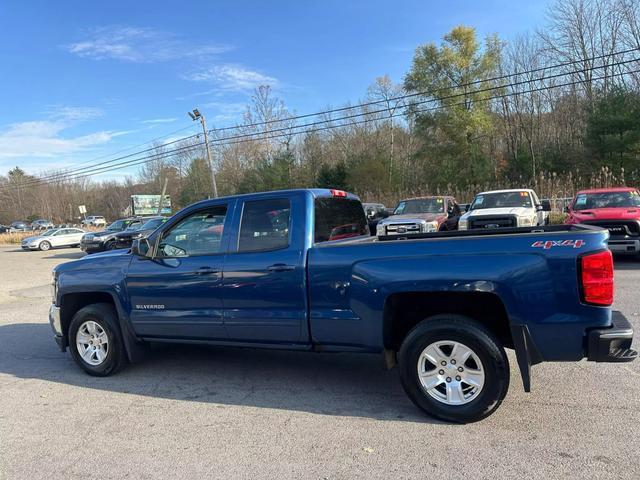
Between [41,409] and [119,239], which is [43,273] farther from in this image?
[41,409]

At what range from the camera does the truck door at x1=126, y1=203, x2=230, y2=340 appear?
4.40m

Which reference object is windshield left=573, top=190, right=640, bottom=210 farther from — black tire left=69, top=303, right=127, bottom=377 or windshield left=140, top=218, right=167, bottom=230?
windshield left=140, top=218, right=167, bottom=230

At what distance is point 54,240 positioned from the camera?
94.4 feet

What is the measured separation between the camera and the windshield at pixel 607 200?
11.7 m

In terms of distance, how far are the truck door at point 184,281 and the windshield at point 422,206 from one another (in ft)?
36.3

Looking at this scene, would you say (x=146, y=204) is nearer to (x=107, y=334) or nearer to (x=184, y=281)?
(x=107, y=334)

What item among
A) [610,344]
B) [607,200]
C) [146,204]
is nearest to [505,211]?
[607,200]

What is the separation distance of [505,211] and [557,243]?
9.88 meters

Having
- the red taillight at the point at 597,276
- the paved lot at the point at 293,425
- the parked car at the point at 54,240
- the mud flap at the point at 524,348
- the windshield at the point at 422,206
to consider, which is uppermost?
the parked car at the point at 54,240

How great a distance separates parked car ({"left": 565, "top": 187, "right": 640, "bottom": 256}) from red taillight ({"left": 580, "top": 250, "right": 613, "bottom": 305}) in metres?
8.59

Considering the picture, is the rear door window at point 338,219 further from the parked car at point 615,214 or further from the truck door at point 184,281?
the parked car at point 615,214

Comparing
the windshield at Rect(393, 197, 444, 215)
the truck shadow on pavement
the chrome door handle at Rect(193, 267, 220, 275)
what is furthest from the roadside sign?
the chrome door handle at Rect(193, 267, 220, 275)

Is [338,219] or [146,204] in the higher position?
[146,204]

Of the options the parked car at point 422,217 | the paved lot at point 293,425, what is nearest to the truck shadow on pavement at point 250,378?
the paved lot at point 293,425
